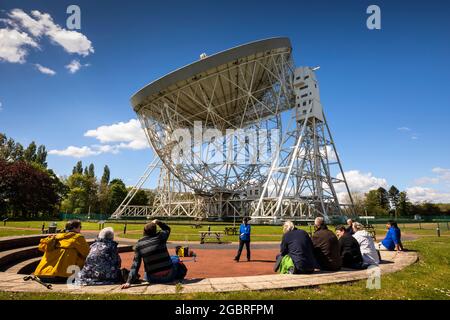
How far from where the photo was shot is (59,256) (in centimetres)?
508

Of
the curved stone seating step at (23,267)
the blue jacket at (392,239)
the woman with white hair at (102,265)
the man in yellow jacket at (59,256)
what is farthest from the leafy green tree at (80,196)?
the woman with white hair at (102,265)

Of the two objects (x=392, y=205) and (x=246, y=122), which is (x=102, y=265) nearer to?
(x=246, y=122)

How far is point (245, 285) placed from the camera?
4754 mm

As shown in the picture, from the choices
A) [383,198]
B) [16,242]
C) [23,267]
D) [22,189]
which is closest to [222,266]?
[23,267]

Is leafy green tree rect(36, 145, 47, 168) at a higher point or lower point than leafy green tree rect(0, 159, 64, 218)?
higher

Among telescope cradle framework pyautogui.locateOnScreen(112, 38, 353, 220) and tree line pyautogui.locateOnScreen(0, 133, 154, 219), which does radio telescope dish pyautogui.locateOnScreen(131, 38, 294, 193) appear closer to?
telescope cradle framework pyautogui.locateOnScreen(112, 38, 353, 220)

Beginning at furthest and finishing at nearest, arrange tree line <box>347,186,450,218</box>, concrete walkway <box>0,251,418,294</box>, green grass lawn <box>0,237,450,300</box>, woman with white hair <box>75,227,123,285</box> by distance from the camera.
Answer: tree line <box>347,186,450,218</box>
woman with white hair <box>75,227,123,285</box>
concrete walkway <box>0,251,418,294</box>
green grass lawn <box>0,237,450,300</box>

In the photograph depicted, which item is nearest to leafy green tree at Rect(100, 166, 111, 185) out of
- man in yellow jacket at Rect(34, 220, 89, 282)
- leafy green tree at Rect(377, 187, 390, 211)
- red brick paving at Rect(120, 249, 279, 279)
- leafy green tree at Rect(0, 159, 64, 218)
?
leafy green tree at Rect(0, 159, 64, 218)

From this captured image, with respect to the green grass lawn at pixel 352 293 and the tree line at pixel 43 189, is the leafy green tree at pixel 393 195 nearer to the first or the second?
the tree line at pixel 43 189

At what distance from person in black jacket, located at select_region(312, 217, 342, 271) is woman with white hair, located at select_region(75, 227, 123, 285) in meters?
4.05

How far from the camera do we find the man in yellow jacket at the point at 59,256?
16.4ft

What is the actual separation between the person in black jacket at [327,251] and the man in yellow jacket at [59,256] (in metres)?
4.72

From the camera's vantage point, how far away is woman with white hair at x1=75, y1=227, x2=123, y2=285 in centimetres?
491
